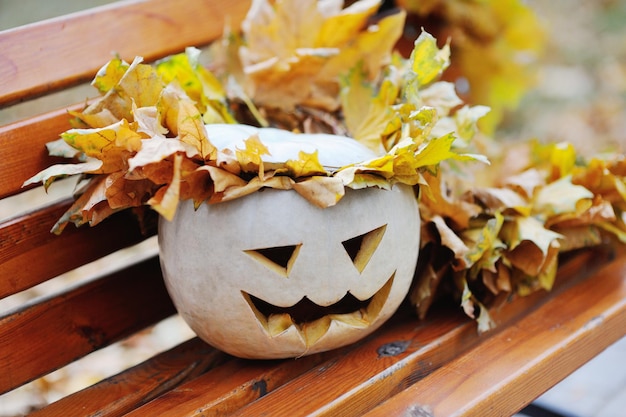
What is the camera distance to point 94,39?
1072 millimetres

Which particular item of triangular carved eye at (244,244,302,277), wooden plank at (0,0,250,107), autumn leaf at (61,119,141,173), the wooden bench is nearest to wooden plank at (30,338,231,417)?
the wooden bench

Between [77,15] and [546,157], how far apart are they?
87 cm

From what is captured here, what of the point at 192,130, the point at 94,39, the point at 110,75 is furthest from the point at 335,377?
the point at 94,39

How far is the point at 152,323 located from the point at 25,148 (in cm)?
37

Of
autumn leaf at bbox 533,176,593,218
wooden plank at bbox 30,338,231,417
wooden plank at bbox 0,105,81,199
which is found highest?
wooden plank at bbox 0,105,81,199

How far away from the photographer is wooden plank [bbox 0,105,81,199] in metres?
0.94

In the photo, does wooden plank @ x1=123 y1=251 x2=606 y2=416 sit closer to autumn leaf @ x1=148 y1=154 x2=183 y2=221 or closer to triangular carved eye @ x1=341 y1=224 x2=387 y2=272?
triangular carved eye @ x1=341 y1=224 x2=387 y2=272

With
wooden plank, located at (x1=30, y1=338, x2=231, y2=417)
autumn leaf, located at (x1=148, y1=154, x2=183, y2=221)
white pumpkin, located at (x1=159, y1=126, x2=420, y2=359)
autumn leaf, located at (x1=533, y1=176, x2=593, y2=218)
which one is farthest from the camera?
autumn leaf, located at (x1=533, y1=176, x2=593, y2=218)

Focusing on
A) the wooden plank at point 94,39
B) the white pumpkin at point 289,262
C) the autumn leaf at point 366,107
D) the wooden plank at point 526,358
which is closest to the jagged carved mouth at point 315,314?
the white pumpkin at point 289,262

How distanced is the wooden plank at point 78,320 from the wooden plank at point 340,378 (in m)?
0.20

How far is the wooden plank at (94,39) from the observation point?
0.99m

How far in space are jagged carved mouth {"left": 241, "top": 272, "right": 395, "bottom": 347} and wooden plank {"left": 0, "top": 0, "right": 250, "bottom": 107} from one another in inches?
18.3

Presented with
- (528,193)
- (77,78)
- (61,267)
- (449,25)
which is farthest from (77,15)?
(449,25)

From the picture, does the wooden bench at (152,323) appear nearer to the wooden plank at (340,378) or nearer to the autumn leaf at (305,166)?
the wooden plank at (340,378)
